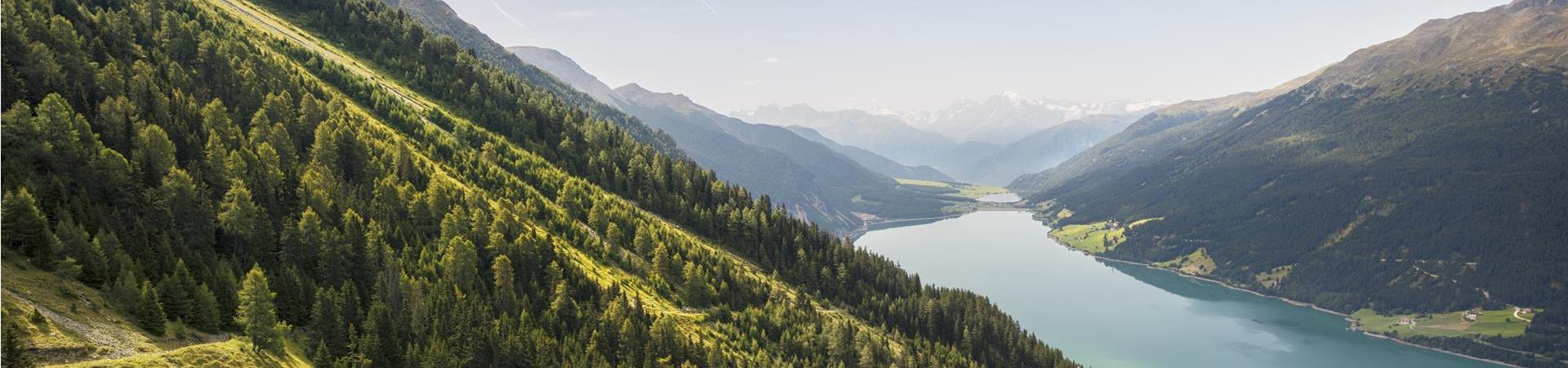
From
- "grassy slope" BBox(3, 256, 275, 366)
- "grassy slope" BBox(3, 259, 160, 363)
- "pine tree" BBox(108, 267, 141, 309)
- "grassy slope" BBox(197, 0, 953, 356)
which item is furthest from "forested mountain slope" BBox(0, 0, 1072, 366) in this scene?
"grassy slope" BBox(3, 259, 160, 363)

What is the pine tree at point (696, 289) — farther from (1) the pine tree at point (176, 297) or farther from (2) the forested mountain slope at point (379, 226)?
(1) the pine tree at point (176, 297)

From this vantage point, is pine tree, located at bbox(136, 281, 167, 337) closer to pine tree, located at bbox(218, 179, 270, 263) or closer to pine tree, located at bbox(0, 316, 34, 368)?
pine tree, located at bbox(0, 316, 34, 368)

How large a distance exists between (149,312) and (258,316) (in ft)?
17.5

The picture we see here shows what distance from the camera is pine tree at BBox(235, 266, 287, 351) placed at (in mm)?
46844

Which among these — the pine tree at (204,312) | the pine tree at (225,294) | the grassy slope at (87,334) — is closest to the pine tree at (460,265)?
the pine tree at (225,294)

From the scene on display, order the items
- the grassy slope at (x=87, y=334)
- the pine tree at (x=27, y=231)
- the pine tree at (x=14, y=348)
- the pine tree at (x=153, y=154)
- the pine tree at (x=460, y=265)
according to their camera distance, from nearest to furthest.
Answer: the pine tree at (x=14, y=348)
the grassy slope at (x=87, y=334)
the pine tree at (x=27, y=231)
the pine tree at (x=153, y=154)
the pine tree at (x=460, y=265)

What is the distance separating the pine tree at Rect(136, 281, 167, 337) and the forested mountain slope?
12 centimetres

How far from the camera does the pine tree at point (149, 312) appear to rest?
42.7 metres

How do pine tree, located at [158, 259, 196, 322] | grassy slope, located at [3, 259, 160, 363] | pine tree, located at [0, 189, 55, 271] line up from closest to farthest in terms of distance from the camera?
grassy slope, located at [3, 259, 160, 363]
pine tree, located at [0, 189, 55, 271]
pine tree, located at [158, 259, 196, 322]

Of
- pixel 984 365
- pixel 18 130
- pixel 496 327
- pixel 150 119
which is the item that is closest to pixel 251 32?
pixel 150 119

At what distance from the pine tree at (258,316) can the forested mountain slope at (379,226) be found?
17 cm

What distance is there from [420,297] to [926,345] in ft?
235

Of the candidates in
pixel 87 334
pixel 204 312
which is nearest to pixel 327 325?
pixel 204 312

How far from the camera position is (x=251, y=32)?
122875 millimetres
